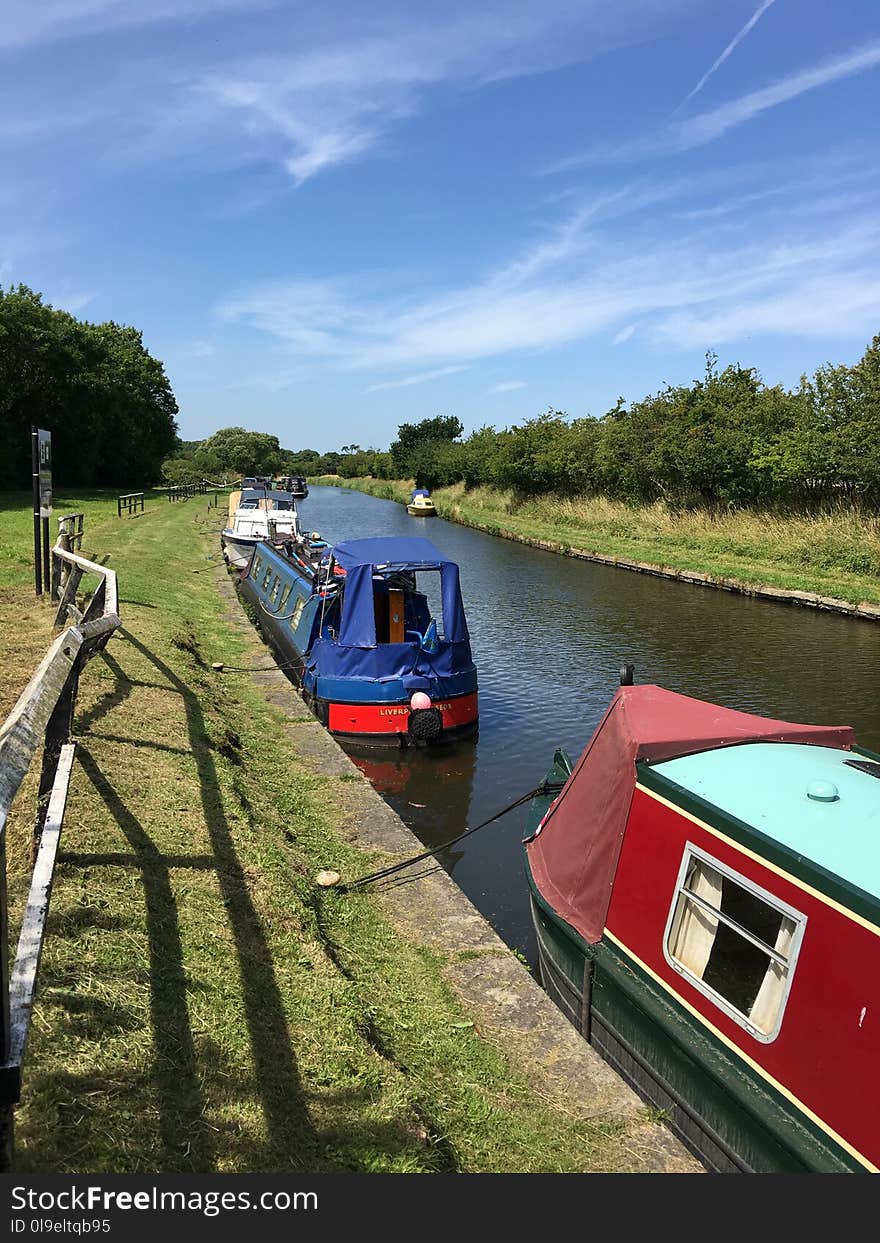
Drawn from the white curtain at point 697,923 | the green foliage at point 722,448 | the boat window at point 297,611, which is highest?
the green foliage at point 722,448

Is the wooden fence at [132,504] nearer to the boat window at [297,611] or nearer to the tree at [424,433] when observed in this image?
the boat window at [297,611]

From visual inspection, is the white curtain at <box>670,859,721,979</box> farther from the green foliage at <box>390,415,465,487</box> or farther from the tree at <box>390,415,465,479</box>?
the tree at <box>390,415,465,479</box>

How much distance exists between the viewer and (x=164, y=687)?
29.9ft

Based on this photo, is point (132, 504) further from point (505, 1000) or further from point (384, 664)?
point (505, 1000)

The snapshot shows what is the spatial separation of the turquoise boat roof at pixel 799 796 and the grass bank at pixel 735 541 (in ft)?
55.1

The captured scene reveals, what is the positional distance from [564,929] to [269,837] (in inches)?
89.6

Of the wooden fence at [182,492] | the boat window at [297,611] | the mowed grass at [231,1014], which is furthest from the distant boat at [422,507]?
the mowed grass at [231,1014]

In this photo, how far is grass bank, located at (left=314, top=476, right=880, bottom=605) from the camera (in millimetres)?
22031

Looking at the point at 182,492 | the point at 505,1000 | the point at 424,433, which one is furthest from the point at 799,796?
the point at 424,433

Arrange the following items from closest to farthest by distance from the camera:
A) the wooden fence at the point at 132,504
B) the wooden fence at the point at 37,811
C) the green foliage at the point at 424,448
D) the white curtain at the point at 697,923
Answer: the wooden fence at the point at 37,811, the white curtain at the point at 697,923, the wooden fence at the point at 132,504, the green foliage at the point at 424,448

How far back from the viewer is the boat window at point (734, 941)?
375cm

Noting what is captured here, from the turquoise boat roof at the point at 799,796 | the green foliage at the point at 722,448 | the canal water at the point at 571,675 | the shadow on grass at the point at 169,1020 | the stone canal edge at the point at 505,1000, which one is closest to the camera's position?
the shadow on grass at the point at 169,1020

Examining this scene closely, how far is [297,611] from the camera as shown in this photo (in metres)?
14.1

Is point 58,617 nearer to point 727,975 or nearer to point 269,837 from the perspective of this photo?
point 269,837
